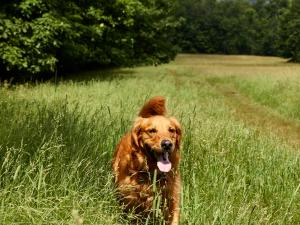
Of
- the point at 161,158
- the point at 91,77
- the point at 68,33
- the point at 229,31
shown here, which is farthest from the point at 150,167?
the point at 229,31

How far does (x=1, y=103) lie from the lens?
271 inches

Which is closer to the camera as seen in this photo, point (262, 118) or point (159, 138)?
point (159, 138)

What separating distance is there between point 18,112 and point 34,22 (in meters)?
11.2

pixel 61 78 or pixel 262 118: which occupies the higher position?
pixel 61 78

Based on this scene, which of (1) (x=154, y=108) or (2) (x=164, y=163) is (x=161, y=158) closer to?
(2) (x=164, y=163)

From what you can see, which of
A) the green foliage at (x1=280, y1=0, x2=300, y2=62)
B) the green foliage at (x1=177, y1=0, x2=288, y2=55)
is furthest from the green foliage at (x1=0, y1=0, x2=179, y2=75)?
the green foliage at (x1=177, y1=0, x2=288, y2=55)

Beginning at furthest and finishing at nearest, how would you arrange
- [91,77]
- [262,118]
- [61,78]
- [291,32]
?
[291,32] → [91,77] → [61,78] → [262,118]

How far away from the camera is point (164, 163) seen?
453 cm

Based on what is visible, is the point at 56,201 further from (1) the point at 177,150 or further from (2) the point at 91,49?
(2) the point at 91,49

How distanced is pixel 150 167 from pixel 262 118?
38.0 feet

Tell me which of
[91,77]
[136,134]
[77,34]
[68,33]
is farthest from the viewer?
[91,77]

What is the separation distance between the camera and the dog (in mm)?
4508

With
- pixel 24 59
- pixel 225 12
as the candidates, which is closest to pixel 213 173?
pixel 24 59

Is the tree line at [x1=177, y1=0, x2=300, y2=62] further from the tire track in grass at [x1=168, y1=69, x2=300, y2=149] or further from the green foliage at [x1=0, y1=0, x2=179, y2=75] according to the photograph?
the tire track in grass at [x1=168, y1=69, x2=300, y2=149]
